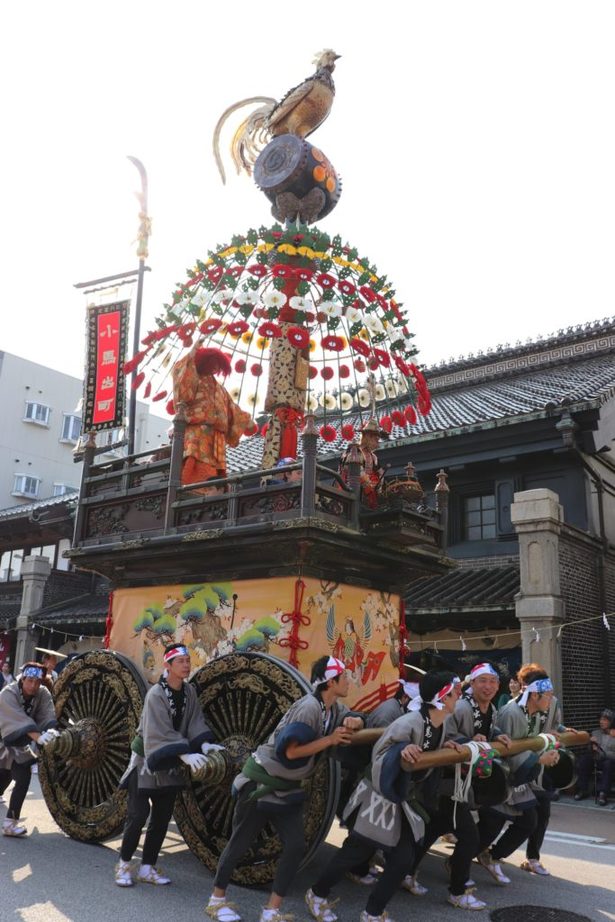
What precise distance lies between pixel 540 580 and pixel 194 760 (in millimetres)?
8743

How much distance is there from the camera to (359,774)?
6.04m

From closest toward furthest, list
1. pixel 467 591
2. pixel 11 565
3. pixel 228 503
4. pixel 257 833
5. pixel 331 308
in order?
1. pixel 257 833
2. pixel 228 503
3. pixel 331 308
4. pixel 467 591
5. pixel 11 565

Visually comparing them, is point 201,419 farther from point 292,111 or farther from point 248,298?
point 292,111

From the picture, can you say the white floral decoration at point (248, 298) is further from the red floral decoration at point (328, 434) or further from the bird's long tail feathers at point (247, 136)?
the bird's long tail feathers at point (247, 136)

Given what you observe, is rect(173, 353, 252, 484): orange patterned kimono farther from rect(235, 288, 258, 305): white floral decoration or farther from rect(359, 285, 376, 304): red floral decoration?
rect(359, 285, 376, 304): red floral decoration

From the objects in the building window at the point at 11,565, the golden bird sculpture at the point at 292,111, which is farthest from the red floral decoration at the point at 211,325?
the building window at the point at 11,565

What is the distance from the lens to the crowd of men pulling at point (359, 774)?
5074 millimetres


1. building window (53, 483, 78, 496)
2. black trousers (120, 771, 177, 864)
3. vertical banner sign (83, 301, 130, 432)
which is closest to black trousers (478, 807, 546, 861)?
black trousers (120, 771, 177, 864)

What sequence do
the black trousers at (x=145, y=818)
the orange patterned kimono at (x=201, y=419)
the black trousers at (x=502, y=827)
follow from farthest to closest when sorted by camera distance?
the orange patterned kimono at (x=201, y=419) → the black trousers at (x=502, y=827) → the black trousers at (x=145, y=818)

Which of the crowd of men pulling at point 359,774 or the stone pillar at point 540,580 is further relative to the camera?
the stone pillar at point 540,580

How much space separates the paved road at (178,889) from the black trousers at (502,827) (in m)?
0.29

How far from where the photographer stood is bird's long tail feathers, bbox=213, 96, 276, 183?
31.1 feet

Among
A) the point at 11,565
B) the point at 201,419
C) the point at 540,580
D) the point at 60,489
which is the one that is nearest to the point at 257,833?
the point at 201,419

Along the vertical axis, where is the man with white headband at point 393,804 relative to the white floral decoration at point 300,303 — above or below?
below
